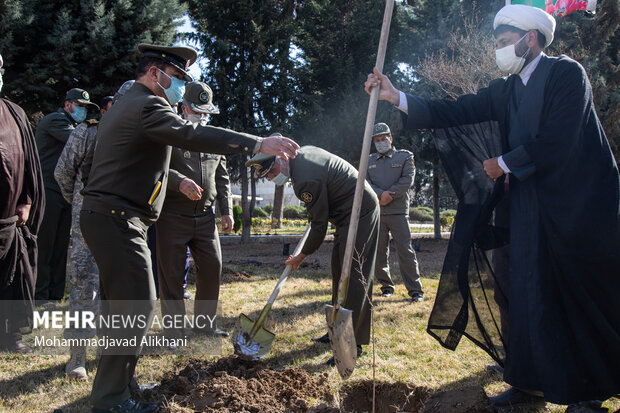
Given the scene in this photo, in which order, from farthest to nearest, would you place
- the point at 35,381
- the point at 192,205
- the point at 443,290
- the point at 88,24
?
1. the point at 88,24
2. the point at 192,205
3. the point at 35,381
4. the point at 443,290

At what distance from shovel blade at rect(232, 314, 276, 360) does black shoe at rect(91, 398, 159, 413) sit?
0.96 metres

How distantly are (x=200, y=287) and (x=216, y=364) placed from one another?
1040 mm

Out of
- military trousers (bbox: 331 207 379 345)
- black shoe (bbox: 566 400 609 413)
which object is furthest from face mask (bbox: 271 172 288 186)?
black shoe (bbox: 566 400 609 413)

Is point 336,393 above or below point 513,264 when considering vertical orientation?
below

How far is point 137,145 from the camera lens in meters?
2.65

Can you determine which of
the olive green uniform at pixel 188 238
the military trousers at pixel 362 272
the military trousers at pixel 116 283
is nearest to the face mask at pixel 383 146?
the military trousers at pixel 362 272

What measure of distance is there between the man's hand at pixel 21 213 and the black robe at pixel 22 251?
52mm

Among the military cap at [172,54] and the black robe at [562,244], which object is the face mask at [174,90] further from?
the black robe at [562,244]

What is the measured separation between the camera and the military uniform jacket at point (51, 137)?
525cm

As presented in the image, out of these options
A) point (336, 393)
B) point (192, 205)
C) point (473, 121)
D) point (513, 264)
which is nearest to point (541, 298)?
point (513, 264)

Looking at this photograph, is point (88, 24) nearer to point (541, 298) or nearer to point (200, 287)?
→ point (200, 287)

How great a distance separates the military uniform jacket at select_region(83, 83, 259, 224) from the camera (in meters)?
2.55

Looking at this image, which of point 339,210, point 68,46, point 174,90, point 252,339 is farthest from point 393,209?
point 68,46

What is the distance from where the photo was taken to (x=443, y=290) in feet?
9.93
